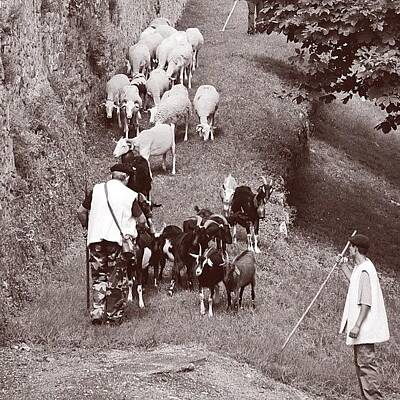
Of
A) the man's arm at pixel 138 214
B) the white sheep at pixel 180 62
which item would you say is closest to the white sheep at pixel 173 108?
the white sheep at pixel 180 62

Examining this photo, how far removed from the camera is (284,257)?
15.6m

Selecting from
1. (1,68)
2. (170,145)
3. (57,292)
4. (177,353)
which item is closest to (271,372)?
(177,353)

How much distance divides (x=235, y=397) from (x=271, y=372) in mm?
1137

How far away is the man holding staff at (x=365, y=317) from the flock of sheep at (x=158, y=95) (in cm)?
681

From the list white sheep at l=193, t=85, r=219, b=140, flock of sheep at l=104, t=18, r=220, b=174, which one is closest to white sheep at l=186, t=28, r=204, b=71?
flock of sheep at l=104, t=18, r=220, b=174

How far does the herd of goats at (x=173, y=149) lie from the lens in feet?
40.7

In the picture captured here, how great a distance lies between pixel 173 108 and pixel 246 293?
23.0ft

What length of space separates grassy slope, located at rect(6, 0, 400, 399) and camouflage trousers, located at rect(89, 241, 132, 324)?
0.19 m

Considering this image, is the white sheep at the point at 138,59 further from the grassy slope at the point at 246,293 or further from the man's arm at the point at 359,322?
the man's arm at the point at 359,322

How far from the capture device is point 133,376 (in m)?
9.53

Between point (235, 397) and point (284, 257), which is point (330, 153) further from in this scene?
point (235, 397)

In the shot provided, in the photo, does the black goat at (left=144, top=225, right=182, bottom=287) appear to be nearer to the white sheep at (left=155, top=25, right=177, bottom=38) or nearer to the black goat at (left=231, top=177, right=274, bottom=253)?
the black goat at (left=231, top=177, right=274, bottom=253)

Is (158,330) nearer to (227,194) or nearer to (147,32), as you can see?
(227,194)

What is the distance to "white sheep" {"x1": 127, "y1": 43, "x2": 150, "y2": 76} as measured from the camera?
2227 cm
